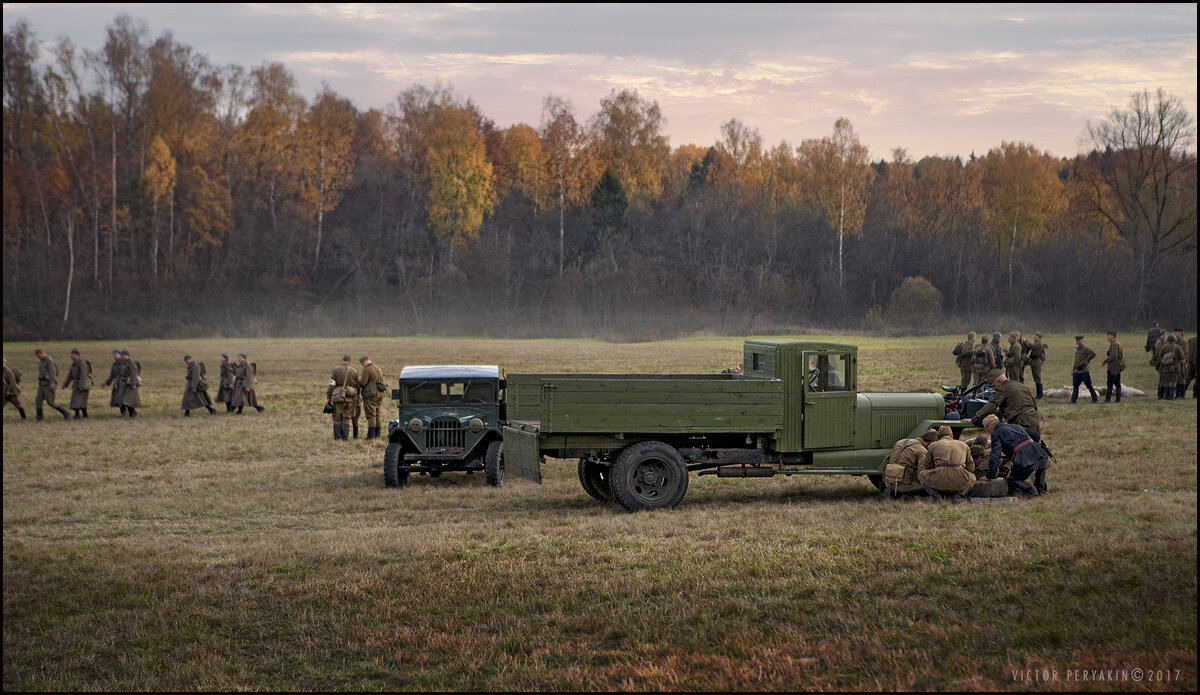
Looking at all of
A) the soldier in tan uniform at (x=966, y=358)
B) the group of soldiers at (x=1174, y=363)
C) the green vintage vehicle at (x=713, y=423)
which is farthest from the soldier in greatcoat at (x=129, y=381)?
the group of soldiers at (x=1174, y=363)

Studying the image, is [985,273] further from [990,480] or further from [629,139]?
[990,480]

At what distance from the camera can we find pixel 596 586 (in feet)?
26.8

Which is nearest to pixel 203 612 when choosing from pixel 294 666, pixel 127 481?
pixel 294 666

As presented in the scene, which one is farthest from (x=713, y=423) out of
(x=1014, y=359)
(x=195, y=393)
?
(x=195, y=393)

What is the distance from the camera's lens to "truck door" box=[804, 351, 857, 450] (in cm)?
1234

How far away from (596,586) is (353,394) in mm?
12978

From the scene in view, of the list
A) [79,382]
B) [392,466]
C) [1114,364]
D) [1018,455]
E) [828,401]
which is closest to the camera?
[1018,455]

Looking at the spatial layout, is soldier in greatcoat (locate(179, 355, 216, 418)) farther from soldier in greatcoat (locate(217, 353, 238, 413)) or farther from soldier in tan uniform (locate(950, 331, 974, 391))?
soldier in tan uniform (locate(950, 331, 974, 391))

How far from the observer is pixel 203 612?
773 centimetres

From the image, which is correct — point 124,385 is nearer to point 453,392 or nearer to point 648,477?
point 453,392

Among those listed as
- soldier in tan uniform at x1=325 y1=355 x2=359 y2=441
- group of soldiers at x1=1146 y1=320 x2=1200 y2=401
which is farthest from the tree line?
soldier in tan uniform at x1=325 y1=355 x2=359 y2=441

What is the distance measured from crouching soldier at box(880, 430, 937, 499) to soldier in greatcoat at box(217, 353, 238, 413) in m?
19.4

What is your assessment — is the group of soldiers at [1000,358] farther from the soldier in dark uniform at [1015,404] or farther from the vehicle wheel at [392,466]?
the vehicle wheel at [392,466]

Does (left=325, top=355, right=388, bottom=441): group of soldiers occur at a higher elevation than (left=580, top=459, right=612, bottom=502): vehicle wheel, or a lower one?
higher
